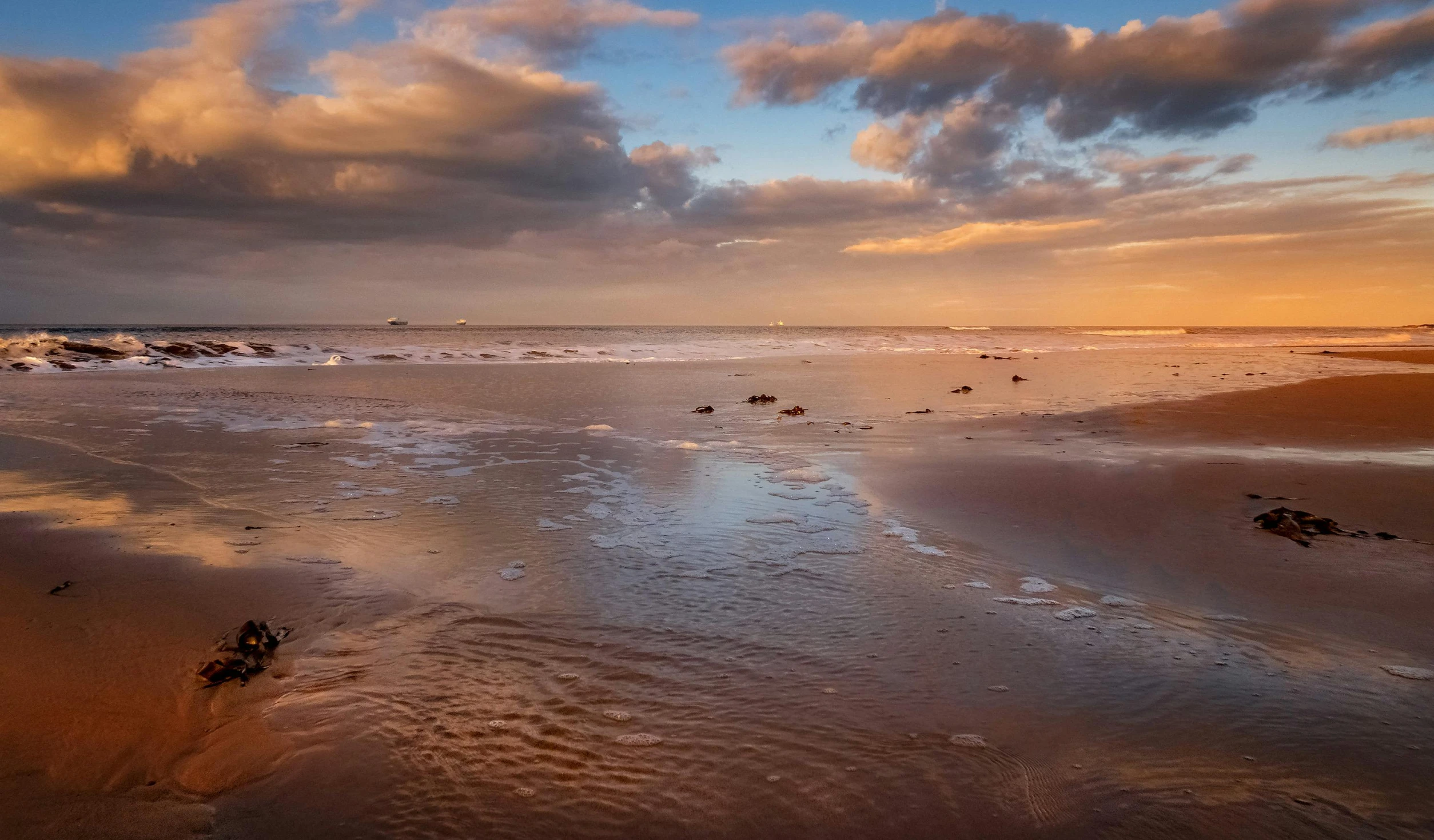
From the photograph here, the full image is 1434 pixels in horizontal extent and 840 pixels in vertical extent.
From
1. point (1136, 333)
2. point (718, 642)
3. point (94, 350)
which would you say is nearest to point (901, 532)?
point (718, 642)

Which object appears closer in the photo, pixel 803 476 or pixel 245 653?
pixel 245 653

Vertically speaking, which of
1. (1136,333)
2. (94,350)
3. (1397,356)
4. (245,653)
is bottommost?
(245,653)

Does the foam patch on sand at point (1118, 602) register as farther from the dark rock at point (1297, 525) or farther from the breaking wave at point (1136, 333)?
the breaking wave at point (1136, 333)

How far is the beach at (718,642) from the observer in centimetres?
247

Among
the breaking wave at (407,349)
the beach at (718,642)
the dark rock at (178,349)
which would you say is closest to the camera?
the beach at (718,642)

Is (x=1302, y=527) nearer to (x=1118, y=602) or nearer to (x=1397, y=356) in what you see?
(x=1118, y=602)

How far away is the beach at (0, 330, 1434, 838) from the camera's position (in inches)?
97.1

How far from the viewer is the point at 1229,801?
2445 mm

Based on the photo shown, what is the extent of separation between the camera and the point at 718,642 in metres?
3.64

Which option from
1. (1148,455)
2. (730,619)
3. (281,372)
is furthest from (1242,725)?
(281,372)

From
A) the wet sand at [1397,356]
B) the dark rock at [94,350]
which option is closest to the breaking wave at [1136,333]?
the wet sand at [1397,356]

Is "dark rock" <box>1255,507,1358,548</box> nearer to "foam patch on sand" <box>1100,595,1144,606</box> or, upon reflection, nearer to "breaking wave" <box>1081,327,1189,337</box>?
"foam patch on sand" <box>1100,595,1144,606</box>

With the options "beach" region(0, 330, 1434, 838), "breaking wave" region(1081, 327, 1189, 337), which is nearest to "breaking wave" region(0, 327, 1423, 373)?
"breaking wave" region(1081, 327, 1189, 337)

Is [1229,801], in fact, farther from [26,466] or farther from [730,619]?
[26,466]
